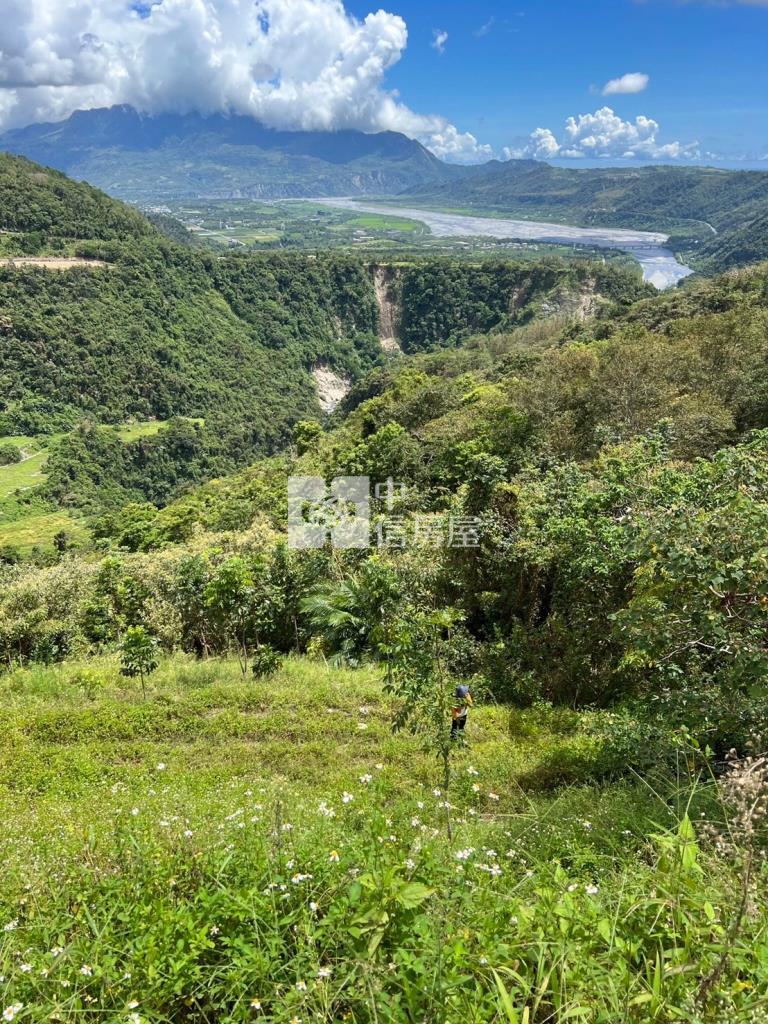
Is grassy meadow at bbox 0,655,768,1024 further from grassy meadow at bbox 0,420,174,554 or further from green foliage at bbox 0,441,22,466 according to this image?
green foliage at bbox 0,441,22,466

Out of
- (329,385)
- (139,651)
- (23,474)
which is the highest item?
(329,385)

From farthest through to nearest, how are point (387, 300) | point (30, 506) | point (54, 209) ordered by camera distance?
1. point (387, 300)
2. point (54, 209)
3. point (30, 506)

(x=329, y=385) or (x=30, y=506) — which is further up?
(x=329, y=385)

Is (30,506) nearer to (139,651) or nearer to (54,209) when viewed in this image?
(139,651)

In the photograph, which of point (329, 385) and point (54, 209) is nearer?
point (54, 209)

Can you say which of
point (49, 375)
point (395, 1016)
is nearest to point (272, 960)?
point (395, 1016)

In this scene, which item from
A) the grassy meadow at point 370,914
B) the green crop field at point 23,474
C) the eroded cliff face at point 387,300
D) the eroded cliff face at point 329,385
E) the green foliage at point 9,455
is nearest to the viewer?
the grassy meadow at point 370,914

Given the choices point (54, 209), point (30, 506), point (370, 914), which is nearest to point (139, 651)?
point (370, 914)

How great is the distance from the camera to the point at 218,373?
91125 mm

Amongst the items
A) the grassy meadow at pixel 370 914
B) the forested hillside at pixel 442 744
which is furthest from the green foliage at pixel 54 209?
the grassy meadow at pixel 370 914

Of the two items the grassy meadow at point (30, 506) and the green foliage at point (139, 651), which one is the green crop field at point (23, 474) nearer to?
the grassy meadow at point (30, 506)

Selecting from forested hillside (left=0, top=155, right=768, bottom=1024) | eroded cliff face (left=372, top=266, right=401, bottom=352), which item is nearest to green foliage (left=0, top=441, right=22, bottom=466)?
forested hillside (left=0, top=155, right=768, bottom=1024)

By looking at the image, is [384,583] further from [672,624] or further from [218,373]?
[218,373]

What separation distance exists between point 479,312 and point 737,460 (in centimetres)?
11177
